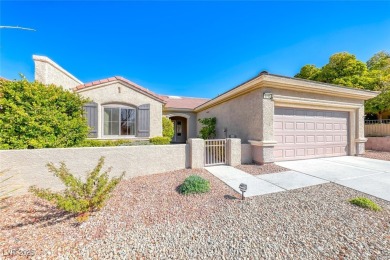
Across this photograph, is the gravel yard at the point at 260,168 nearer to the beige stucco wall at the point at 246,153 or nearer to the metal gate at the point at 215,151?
the beige stucco wall at the point at 246,153

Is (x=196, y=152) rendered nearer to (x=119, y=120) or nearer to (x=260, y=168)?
(x=260, y=168)

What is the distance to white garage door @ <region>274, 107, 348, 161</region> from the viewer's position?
7.39 metres

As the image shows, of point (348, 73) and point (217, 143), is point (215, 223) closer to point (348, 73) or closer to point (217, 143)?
point (217, 143)

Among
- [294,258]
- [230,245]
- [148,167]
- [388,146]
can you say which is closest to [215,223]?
[230,245]

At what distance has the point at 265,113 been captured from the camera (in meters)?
6.86

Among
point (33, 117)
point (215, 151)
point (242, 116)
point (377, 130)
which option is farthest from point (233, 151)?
point (377, 130)

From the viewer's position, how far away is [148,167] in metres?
5.71

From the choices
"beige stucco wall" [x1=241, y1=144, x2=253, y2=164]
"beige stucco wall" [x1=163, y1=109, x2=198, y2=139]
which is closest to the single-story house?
"beige stucco wall" [x1=241, y1=144, x2=253, y2=164]

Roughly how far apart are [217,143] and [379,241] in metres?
5.14

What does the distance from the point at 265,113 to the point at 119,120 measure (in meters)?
7.68

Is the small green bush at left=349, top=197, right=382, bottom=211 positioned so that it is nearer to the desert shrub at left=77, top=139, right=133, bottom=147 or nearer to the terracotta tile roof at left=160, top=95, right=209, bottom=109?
the desert shrub at left=77, top=139, right=133, bottom=147

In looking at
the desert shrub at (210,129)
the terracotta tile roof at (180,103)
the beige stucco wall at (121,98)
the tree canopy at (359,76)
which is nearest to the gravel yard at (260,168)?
the desert shrub at (210,129)

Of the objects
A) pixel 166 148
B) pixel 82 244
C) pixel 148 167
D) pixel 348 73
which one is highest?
pixel 348 73

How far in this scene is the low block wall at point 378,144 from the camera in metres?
10.2
